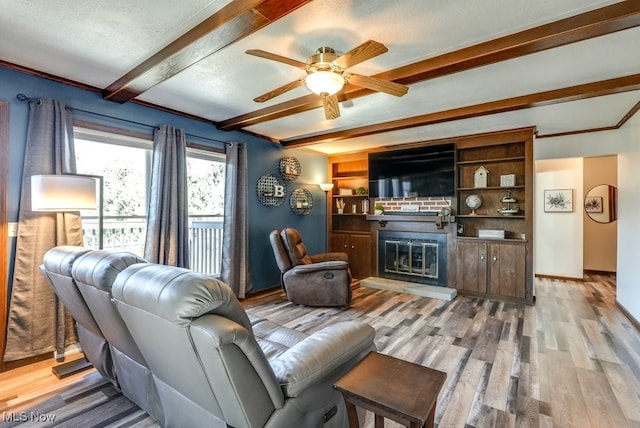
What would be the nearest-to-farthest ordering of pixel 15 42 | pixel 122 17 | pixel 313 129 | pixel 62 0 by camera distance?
pixel 62 0
pixel 122 17
pixel 15 42
pixel 313 129

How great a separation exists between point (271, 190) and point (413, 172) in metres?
Answer: 2.42

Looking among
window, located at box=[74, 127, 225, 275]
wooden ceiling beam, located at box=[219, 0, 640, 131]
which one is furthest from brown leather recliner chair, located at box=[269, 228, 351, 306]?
wooden ceiling beam, located at box=[219, 0, 640, 131]

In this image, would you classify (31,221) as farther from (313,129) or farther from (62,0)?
(313,129)

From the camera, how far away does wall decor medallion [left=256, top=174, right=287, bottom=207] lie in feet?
15.9

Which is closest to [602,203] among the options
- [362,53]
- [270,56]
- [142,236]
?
[362,53]

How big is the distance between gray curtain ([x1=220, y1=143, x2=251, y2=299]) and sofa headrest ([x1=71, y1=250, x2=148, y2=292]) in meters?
2.45

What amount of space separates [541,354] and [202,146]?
14.2ft

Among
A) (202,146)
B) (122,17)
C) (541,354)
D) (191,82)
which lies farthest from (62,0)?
(541,354)

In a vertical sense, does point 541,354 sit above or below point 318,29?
below

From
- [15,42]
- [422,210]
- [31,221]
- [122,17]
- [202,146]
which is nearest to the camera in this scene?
[122,17]

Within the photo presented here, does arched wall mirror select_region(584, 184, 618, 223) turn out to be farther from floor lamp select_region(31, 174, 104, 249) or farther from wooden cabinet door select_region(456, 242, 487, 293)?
floor lamp select_region(31, 174, 104, 249)

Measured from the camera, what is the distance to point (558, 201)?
5875 mm

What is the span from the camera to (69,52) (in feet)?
7.75

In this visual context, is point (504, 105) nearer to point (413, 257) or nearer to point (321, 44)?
point (321, 44)
